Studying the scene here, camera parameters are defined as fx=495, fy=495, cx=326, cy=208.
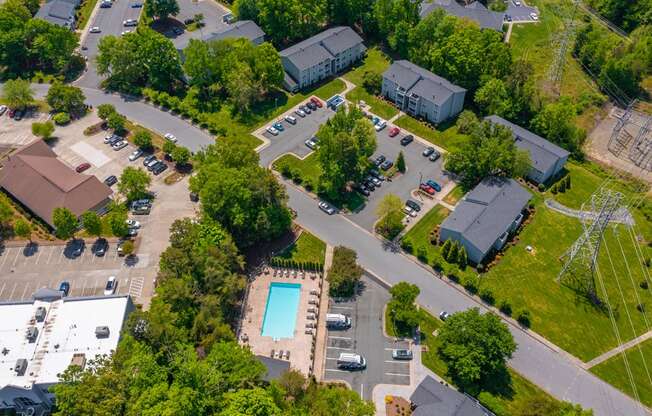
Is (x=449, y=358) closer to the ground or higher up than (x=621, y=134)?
closer to the ground

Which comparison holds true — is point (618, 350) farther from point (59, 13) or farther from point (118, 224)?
point (59, 13)

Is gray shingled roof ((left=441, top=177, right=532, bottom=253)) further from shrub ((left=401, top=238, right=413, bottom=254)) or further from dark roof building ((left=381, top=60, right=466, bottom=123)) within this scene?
dark roof building ((left=381, top=60, right=466, bottom=123))

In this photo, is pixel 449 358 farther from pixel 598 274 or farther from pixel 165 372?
pixel 165 372

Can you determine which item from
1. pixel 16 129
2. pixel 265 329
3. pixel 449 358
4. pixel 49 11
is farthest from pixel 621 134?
pixel 49 11

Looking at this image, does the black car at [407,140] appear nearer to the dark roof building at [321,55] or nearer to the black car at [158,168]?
the dark roof building at [321,55]

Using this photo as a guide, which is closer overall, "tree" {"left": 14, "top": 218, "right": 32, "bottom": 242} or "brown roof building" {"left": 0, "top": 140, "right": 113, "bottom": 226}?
"tree" {"left": 14, "top": 218, "right": 32, "bottom": 242}

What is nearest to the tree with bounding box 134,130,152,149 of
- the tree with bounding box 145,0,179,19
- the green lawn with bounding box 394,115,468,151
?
the tree with bounding box 145,0,179,19
